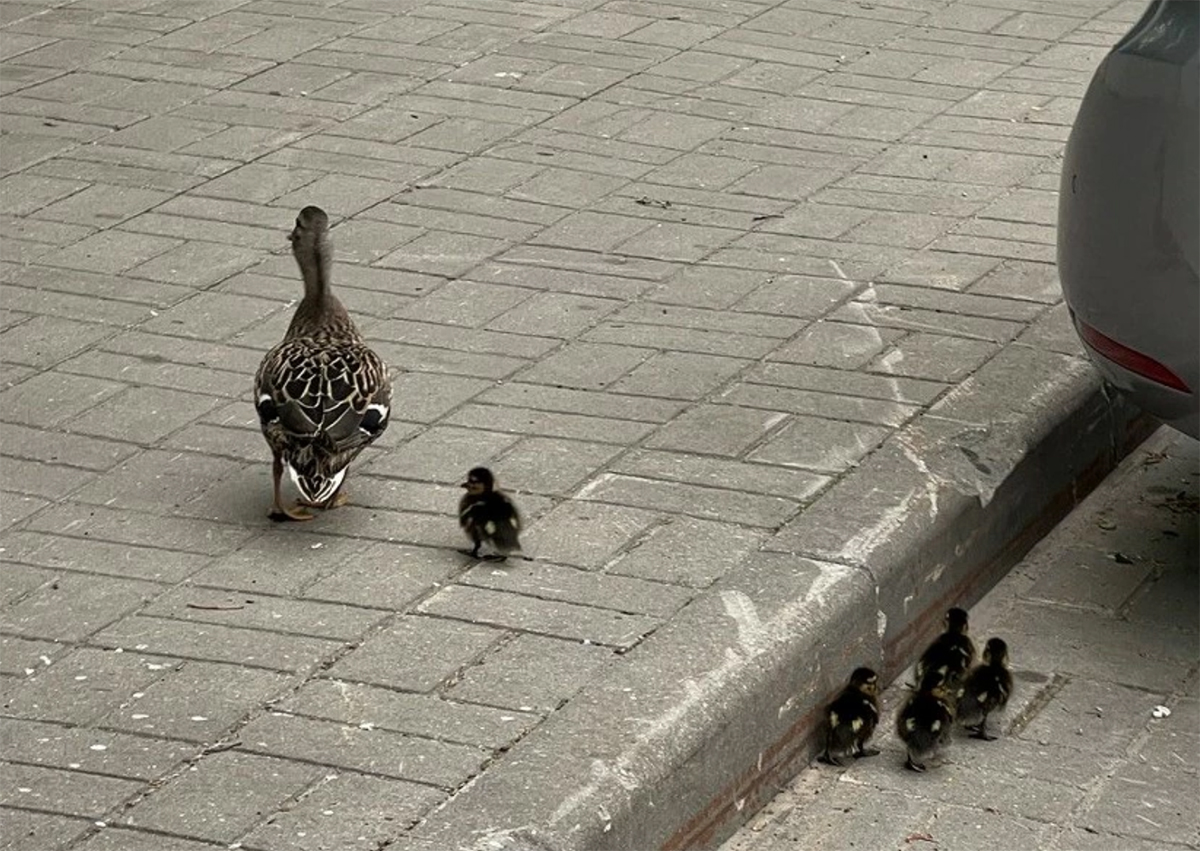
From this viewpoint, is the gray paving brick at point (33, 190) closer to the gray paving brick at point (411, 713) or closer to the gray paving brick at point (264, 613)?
the gray paving brick at point (264, 613)

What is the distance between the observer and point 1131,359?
6.71 metres

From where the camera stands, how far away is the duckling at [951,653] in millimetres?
6469

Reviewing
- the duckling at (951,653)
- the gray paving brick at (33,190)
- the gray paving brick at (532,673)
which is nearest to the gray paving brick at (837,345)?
the duckling at (951,653)

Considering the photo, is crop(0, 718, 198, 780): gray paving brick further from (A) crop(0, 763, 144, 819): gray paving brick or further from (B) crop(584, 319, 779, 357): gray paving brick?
(B) crop(584, 319, 779, 357): gray paving brick

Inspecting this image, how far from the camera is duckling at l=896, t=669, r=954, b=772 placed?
621 centimetres

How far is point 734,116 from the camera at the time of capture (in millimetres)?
11047

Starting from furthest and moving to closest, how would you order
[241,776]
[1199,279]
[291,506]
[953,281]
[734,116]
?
1. [734,116]
2. [953,281]
3. [291,506]
4. [1199,279]
5. [241,776]

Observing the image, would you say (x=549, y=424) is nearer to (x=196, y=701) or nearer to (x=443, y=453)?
(x=443, y=453)

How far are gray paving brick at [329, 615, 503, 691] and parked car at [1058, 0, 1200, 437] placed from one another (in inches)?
80.9

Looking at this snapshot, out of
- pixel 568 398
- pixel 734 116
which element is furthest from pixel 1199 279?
pixel 734 116

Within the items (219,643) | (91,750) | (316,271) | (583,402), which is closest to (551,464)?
(583,402)

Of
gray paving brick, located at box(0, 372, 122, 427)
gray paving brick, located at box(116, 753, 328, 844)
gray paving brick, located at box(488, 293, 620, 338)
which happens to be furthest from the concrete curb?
gray paving brick, located at box(0, 372, 122, 427)

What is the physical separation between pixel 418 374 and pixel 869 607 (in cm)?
212

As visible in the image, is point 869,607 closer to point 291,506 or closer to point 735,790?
point 735,790
